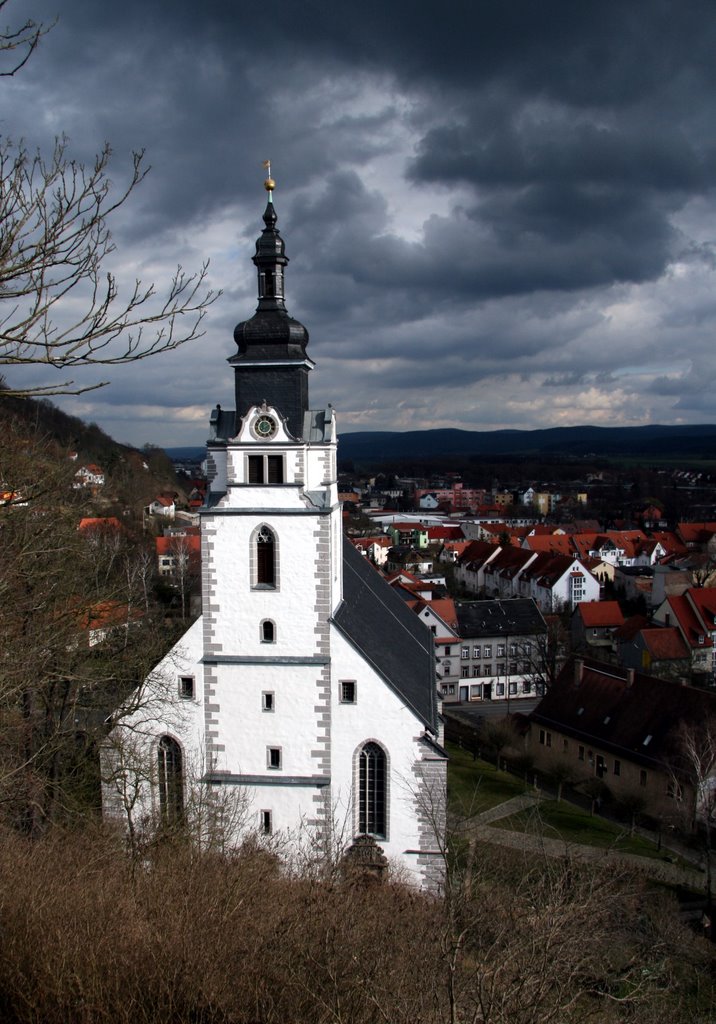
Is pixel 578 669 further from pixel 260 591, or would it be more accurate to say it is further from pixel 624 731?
pixel 260 591

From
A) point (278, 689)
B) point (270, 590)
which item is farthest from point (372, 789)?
point (270, 590)

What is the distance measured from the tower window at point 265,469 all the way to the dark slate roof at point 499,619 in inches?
1449

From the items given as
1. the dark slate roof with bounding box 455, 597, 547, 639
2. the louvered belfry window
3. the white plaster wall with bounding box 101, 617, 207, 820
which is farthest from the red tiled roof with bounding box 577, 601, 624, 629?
the white plaster wall with bounding box 101, 617, 207, 820

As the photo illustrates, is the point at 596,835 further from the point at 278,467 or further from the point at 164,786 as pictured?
the point at 278,467

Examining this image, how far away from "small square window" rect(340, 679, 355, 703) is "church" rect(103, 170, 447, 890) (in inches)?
1.4

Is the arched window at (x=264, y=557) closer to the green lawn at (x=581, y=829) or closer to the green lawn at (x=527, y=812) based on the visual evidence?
the green lawn at (x=527, y=812)

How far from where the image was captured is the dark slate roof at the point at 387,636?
20594mm

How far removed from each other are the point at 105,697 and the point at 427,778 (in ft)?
27.7

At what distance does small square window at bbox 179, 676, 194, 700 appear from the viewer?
20.3 m

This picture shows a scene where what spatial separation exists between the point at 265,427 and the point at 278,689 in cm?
654

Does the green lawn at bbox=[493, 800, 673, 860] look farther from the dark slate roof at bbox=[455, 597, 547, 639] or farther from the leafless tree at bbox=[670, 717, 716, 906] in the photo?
the dark slate roof at bbox=[455, 597, 547, 639]

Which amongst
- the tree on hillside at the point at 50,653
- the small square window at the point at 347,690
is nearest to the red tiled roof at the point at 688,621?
the small square window at the point at 347,690

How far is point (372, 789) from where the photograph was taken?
65.7ft

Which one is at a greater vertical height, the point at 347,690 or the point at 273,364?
the point at 273,364
